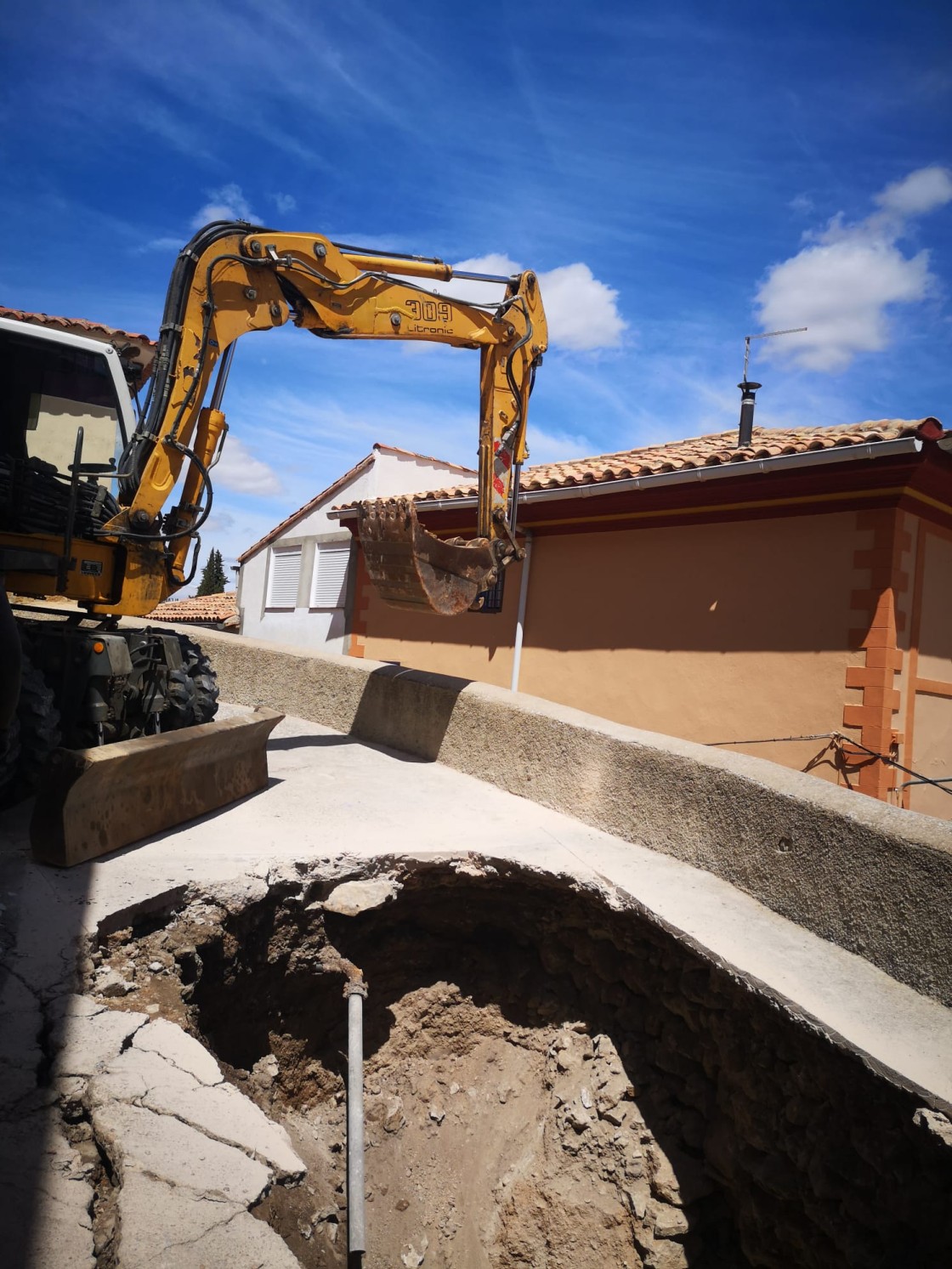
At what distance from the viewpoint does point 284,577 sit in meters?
16.4

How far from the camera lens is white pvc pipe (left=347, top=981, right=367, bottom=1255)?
2814 millimetres

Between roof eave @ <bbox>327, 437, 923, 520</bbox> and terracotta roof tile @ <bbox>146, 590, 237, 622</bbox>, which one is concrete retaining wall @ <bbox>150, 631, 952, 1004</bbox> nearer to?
roof eave @ <bbox>327, 437, 923, 520</bbox>

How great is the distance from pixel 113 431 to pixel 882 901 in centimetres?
503

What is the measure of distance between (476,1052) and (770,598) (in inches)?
196

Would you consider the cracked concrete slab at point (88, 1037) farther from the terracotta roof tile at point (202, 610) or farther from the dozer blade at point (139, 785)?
the terracotta roof tile at point (202, 610)

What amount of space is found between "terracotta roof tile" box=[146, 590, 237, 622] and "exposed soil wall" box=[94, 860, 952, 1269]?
14985mm

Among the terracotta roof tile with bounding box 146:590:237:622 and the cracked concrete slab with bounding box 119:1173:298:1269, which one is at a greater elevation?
the terracotta roof tile with bounding box 146:590:237:622

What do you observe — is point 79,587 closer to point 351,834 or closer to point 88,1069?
point 351,834

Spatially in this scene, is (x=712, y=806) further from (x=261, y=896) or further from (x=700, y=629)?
(x=700, y=629)

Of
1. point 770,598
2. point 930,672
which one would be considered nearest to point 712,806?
point 770,598

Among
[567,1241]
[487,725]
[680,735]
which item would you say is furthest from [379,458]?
[567,1241]

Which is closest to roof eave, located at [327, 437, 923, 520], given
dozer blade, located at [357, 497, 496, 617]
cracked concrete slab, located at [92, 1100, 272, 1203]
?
dozer blade, located at [357, 497, 496, 617]

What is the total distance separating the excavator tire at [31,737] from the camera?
437cm

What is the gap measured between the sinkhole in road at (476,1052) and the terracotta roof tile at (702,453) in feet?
15.4
